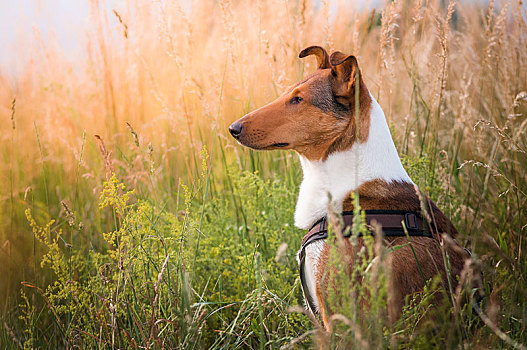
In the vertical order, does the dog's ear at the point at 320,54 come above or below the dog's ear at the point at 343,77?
above

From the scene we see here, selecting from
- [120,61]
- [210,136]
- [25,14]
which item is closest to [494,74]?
[210,136]

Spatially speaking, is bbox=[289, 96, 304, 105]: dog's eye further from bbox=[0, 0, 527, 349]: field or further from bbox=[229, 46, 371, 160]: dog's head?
bbox=[0, 0, 527, 349]: field

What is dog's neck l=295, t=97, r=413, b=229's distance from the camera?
7.10 feet

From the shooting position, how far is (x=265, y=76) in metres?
4.07

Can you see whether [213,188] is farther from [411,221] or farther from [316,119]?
[411,221]

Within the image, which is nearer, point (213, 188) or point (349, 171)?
point (349, 171)

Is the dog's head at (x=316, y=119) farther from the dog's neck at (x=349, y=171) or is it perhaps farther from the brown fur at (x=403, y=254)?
the brown fur at (x=403, y=254)

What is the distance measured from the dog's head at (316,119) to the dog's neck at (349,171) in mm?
62

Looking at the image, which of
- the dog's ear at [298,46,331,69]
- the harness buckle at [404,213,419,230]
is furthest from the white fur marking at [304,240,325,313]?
the dog's ear at [298,46,331,69]

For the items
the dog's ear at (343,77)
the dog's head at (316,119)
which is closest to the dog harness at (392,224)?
the dog's head at (316,119)

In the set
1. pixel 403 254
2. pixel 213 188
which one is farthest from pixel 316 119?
pixel 213 188

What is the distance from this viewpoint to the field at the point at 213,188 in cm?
190

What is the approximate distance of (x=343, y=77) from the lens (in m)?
2.36

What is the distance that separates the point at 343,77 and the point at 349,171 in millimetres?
525
